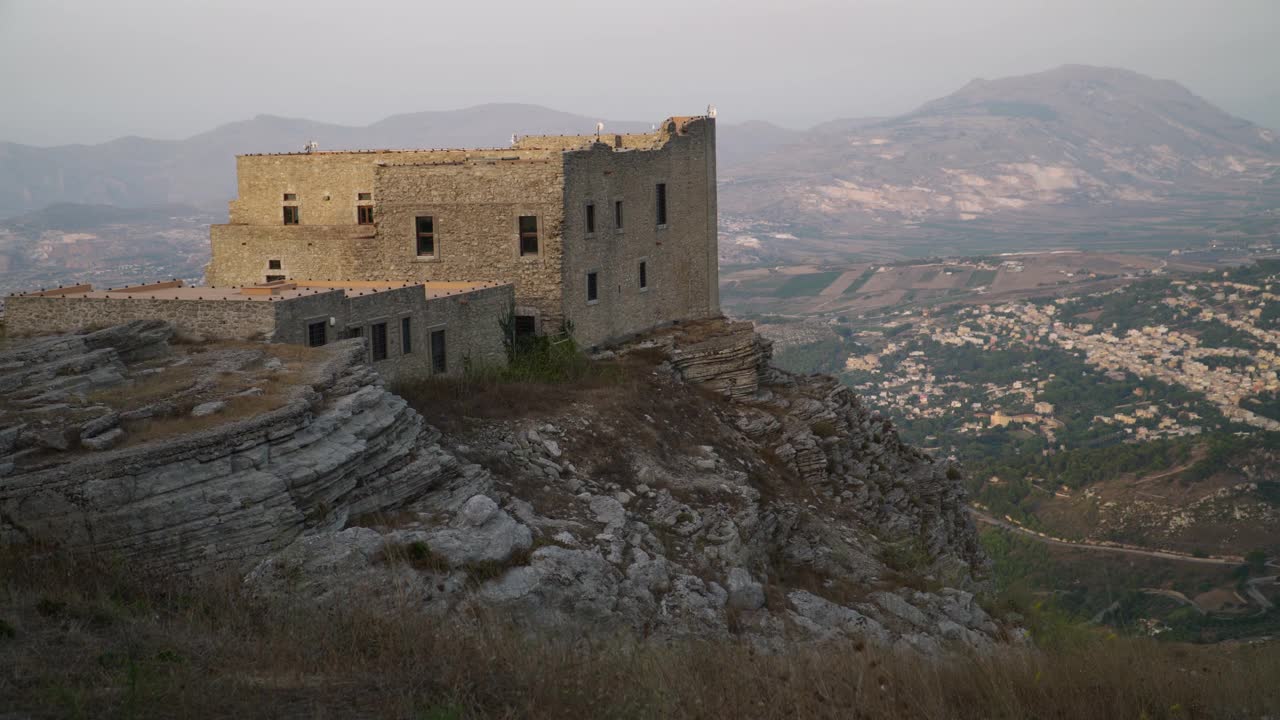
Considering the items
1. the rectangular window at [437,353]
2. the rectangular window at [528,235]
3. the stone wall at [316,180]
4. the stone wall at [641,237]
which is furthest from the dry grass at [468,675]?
the stone wall at [316,180]

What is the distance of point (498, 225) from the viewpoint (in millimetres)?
31875

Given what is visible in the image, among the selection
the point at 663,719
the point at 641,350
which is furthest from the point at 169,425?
the point at 641,350

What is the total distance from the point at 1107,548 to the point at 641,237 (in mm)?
36069

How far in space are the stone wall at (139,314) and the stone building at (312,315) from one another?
0.07ft

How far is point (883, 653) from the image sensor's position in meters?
13.3

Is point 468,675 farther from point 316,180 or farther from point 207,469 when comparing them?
point 316,180

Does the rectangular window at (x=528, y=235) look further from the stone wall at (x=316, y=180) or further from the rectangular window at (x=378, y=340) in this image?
the rectangular window at (x=378, y=340)

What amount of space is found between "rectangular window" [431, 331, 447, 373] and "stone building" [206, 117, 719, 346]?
3.67 meters

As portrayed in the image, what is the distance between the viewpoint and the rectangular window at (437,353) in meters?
28.4

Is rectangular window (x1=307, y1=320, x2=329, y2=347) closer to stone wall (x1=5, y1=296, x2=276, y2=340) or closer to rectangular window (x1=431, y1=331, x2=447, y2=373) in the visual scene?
stone wall (x1=5, y1=296, x2=276, y2=340)

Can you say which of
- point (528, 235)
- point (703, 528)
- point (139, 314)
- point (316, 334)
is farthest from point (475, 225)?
point (703, 528)

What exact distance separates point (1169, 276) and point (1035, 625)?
16012cm

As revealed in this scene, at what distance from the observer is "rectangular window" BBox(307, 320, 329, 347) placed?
24.8 metres

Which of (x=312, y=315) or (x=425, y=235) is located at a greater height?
(x=425, y=235)
